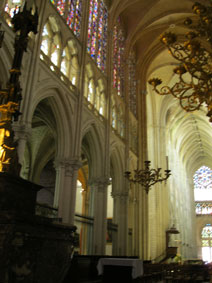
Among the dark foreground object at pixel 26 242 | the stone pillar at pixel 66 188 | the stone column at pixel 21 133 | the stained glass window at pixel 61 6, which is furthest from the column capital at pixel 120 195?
the dark foreground object at pixel 26 242

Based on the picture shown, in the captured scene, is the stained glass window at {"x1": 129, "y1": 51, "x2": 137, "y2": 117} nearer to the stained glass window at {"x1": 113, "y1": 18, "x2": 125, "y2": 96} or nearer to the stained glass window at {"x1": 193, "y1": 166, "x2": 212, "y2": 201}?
the stained glass window at {"x1": 113, "y1": 18, "x2": 125, "y2": 96}

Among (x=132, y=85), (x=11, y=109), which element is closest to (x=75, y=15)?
(x=132, y=85)

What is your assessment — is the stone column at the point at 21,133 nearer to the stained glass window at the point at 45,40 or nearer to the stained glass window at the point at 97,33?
the stained glass window at the point at 45,40

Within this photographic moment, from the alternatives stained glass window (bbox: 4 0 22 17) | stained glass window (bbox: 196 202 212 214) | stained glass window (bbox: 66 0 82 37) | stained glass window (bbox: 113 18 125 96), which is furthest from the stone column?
stained glass window (bbox: 196 202 212 214)

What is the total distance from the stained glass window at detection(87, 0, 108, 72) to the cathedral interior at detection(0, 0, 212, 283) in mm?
60

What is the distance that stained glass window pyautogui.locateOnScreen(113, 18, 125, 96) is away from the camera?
706 inches

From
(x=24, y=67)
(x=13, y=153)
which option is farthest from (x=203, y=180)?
(x=13, y=153)

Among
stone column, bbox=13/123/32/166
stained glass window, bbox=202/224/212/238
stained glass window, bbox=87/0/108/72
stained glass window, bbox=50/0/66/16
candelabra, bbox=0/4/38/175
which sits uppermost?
stained glass window, bbox=87/0/108/72

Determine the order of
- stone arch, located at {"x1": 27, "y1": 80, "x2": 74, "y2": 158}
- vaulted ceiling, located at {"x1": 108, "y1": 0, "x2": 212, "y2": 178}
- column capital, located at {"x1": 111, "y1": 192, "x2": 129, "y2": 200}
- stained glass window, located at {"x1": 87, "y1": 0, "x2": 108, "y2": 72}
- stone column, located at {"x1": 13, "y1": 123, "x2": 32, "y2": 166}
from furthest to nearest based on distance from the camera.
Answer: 1. vaulted ceiling, located at {"x1": 108, "y1": 0, "x2": 212, "y2": 178}
2. column capital, located at {"x1": 111, "y1": 192, "x2": 129, "y2": 200}
3. stained glass window, located at {"x1": 87, "y1": 0, "x2": 108, "y2": 72}
4. stone arch, located at {"x1": 27, "y1": 80, "x2": 74, "y2": 158}
5. stone column, located at {"x1": 13, "y1": 123, "x2": 32, "y2": 166}

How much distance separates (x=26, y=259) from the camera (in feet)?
8.76

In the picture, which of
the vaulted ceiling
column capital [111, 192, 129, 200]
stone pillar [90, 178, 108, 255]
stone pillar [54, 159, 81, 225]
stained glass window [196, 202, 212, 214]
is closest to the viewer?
stone pillar [54, 159, 81, 225]

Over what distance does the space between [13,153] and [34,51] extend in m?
6.72

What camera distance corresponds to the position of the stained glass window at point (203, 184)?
46.5 meters

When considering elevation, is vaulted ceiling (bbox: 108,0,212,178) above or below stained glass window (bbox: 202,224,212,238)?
above
